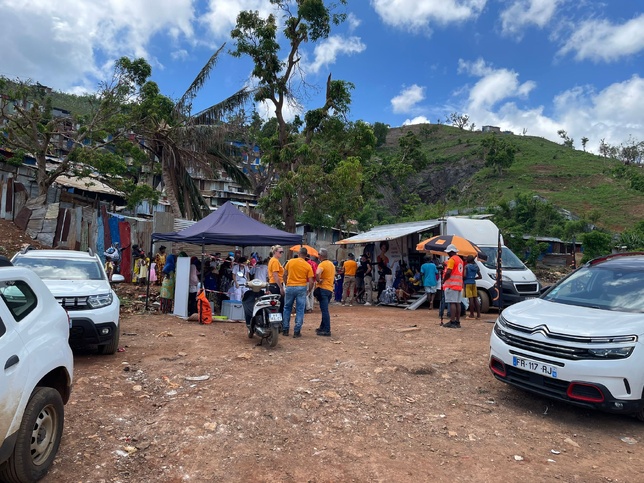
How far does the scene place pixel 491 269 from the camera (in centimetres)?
1308

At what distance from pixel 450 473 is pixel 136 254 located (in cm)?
1375

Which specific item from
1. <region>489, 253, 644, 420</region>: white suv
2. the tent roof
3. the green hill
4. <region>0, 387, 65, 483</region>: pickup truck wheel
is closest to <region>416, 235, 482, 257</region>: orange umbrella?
the tent roof

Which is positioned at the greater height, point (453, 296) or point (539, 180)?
point (539, 180)

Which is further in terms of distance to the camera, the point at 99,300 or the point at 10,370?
the point at 99,300

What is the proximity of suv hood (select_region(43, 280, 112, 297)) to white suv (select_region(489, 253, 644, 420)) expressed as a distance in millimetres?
5359

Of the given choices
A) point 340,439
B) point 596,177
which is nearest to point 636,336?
point 340,439

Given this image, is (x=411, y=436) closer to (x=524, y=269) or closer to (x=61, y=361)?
(x=61, y=361)

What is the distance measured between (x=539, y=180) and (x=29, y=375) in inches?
2359

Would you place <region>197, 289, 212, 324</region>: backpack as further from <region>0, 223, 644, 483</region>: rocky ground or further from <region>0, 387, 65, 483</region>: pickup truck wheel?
<region>0, 387, 65, 483</region>: pickup truck wheel

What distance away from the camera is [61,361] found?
3572mm

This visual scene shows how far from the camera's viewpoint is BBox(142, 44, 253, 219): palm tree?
16.6 meters

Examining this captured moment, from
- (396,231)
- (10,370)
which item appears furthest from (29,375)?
(396,231)

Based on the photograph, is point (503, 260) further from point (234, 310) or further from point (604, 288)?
point (604, 288)

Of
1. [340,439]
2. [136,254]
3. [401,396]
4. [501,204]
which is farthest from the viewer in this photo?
[501,204]
